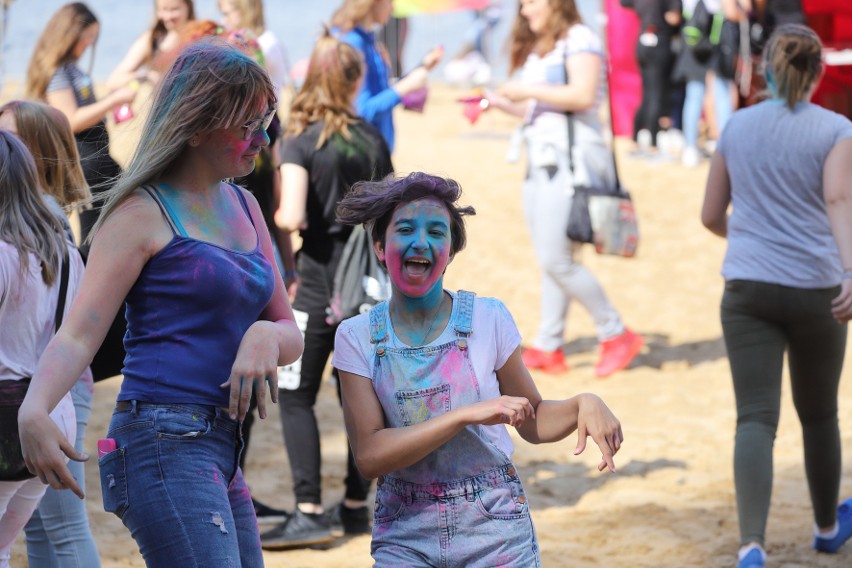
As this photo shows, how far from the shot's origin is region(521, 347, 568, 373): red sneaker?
316 inches

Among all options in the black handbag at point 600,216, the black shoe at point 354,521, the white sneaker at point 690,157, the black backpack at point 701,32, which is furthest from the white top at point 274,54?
the white sneaker at point 690,157

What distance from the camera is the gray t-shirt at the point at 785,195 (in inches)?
172

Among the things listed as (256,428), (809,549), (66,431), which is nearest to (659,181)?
(256,428)

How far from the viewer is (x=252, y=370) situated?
8.04 ft

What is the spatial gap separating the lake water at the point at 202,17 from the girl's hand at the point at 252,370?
1218 centimetres

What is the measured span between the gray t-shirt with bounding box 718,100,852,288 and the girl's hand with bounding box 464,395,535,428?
7.23 ft

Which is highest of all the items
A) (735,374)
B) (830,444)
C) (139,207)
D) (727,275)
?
(139,207)

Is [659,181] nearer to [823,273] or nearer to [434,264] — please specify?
[823,273]

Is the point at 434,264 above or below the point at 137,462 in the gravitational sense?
above

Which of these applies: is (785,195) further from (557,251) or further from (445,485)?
(557,251)

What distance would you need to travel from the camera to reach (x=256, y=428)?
6984 mm

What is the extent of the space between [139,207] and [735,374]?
2.67m

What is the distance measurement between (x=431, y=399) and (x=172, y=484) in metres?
0.61

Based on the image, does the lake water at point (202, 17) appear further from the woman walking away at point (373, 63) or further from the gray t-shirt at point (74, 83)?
the gray t-shirt at point (74, 83)
